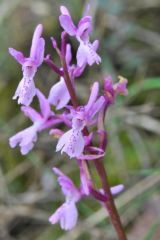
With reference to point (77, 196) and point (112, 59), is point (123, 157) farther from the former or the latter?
point (77, 196)

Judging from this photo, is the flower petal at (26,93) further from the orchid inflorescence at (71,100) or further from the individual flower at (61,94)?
the individual flower at (61,94)

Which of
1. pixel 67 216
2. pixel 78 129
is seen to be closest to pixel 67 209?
pixel 67 216

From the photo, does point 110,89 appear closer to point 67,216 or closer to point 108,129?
point 67,216

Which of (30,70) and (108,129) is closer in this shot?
(30,70)

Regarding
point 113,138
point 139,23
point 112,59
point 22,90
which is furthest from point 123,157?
point 22,90

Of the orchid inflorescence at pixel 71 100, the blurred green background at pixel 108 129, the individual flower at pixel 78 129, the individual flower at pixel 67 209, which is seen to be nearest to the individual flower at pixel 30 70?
the orchid inflorescence at pixel 71 100

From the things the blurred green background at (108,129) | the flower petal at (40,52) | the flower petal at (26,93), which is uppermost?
the flower petal at (40,52)

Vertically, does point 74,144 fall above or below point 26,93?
below
